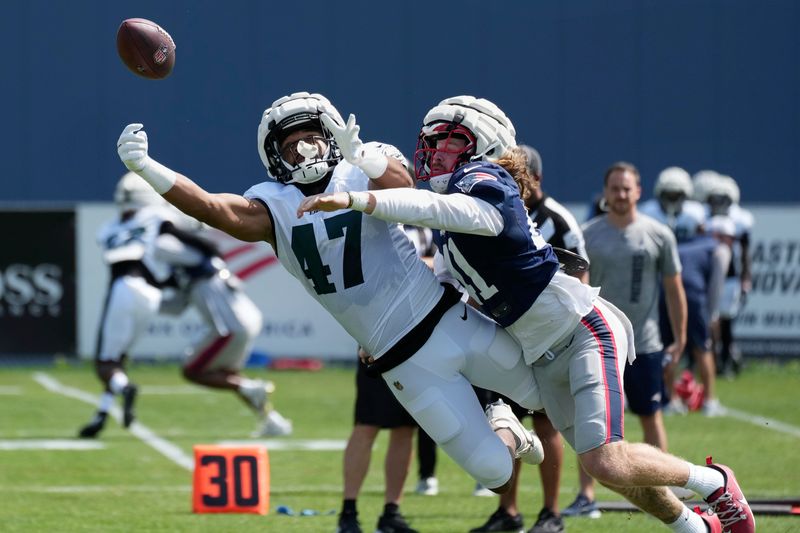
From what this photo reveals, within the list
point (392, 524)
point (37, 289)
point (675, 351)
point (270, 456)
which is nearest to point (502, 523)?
point (392, 524)

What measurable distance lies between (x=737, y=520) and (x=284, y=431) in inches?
238

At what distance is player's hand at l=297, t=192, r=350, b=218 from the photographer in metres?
5.37

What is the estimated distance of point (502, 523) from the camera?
303 inches

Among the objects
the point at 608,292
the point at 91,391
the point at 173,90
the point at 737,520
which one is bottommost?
the point at 91,391

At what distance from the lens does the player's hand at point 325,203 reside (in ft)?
17.6

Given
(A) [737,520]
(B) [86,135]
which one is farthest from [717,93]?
(A) [737,520]

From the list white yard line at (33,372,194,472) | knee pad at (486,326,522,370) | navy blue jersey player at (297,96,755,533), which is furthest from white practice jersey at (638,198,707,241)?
knee pad at (486,326,522,370)

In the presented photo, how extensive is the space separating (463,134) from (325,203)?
36.4 inches

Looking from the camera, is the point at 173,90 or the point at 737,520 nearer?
the point at 737,520

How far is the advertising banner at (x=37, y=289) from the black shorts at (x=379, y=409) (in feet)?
31.3

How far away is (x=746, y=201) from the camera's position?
19609 mm

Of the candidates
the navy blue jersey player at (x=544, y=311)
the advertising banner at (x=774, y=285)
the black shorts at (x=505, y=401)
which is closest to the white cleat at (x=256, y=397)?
the black shorts at (x=505, y=401)

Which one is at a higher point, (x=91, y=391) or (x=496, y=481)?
(x=496, y=481)

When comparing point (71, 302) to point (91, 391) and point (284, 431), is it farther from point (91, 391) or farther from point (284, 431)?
point (284, 431)
